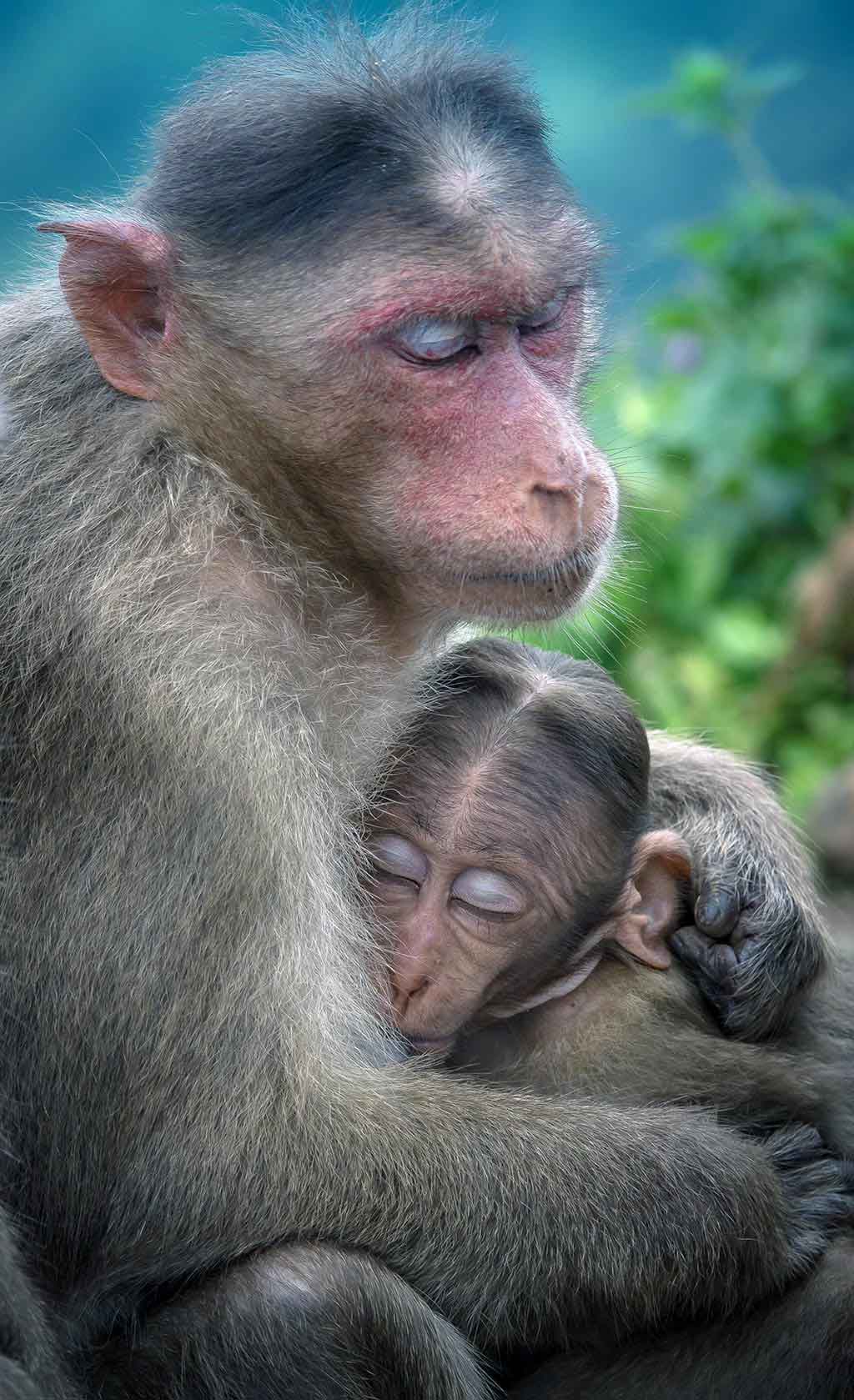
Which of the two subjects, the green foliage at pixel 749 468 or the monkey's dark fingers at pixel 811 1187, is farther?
the green foliage at pixel 749 468

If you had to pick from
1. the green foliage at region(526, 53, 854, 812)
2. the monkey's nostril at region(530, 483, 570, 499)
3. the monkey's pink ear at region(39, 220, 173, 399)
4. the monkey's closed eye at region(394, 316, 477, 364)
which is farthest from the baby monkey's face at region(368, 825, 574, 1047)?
the green foliage at region(526, 53, 854, 812)

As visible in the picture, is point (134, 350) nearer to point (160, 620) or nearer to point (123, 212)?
point (123, 212)

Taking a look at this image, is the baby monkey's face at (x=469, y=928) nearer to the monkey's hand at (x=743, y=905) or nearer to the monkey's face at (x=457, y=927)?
the monkey's face at (x=457, y=927)

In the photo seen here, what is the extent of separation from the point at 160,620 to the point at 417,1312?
159cm

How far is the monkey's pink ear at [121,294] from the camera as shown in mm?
4227

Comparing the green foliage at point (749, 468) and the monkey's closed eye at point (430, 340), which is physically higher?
the monkey's closed eye at point (430, 340)

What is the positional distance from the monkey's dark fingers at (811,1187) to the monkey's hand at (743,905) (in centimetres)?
33

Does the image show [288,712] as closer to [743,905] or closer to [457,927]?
[457,927]

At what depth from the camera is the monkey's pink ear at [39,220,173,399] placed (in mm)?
4227

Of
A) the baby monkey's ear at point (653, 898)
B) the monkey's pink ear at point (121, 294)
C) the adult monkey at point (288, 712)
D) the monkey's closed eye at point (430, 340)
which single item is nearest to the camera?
the adult monkey at point (288, 712)

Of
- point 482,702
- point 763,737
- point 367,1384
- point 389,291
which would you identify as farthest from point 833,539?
point 367,1384

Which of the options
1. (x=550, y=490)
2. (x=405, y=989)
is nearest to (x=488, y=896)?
(x=405, y=989)

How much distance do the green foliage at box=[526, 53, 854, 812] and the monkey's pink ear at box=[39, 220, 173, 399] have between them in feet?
21.4

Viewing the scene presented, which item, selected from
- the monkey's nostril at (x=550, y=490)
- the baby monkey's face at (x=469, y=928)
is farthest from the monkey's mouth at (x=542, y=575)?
the baby monkey's face at (x=469, y=928)
